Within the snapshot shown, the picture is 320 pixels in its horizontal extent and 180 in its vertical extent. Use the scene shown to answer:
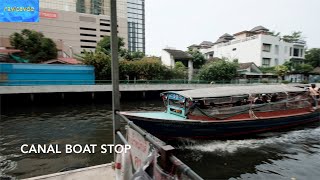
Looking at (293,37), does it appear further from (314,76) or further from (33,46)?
(33,46)

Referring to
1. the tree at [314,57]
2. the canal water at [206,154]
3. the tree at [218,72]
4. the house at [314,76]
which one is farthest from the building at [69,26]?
the tree at [314,57]

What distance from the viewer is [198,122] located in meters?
9.27

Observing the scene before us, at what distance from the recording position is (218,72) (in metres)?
33.9

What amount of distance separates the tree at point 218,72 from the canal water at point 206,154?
2078 cm

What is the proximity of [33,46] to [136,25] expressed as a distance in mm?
74928

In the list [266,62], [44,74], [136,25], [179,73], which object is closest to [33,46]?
[44,74]

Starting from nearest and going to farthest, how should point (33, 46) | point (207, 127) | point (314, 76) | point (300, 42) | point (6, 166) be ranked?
point (6, 166) < point (207, 127) < point (33, 46) < point (314, 76) < point (300, 42)

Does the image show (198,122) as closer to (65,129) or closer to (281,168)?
(281,168)

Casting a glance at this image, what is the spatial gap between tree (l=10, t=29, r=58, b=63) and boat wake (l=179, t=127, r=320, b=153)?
32.6 meters

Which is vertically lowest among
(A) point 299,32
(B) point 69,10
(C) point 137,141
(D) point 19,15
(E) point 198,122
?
(E) point 198,122

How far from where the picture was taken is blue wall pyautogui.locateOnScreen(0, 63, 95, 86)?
22.1 meters

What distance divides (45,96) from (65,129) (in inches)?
476

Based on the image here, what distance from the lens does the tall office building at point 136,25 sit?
4035 inches

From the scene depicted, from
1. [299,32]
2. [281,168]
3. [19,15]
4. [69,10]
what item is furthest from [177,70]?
[69,10]
